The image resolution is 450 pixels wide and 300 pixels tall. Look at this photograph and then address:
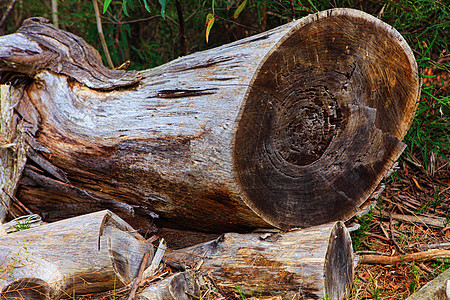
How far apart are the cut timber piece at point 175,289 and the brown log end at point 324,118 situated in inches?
18.8

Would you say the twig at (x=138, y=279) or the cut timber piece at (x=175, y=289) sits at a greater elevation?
the twig at (x=138, y=279)

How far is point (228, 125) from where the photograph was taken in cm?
191

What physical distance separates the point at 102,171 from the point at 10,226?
66 cm

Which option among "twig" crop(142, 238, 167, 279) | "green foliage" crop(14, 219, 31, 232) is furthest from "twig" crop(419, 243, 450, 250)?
"green foliage" crop(14, 219, 31, 232)

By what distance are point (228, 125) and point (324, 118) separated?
2.22ft

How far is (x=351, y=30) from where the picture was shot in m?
2.21

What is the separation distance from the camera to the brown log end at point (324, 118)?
2.02 m

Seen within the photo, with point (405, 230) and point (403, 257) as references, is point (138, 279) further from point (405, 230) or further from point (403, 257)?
point (405, 230)

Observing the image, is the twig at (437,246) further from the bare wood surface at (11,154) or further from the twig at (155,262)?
the bare wood surface at (11,154)

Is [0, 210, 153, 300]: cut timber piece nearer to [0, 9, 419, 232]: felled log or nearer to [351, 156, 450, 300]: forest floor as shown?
[0, 9, 419, 232]: felled log

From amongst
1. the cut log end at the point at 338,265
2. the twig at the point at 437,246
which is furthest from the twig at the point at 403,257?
the cut log end at the point at 338,265

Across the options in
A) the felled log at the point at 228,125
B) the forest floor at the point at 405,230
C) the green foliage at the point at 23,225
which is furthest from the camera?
the green foliage at the point at 23,225

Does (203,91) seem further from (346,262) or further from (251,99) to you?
(346,262)

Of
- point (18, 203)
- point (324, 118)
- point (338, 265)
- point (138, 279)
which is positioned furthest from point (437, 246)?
point (18, 203)
